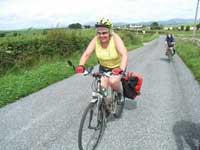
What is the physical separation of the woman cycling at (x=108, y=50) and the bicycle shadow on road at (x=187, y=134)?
148cm

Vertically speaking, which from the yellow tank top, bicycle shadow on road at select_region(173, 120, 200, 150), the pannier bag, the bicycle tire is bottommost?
bicycle shadow on road at select_region(173, 120, 200, 150)

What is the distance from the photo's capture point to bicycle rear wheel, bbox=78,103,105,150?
438 cm

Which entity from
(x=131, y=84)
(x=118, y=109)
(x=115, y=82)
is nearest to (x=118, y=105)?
(x=118, y=109)

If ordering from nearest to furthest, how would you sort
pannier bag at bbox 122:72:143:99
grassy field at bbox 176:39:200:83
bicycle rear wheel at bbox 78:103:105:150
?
bicycle rear wheel at bbox 78:103:105:150 → pannier bag at bbox 122:72:143:99 → grassy field at bbox 176:39:200:83

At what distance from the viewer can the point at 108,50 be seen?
16.4ft

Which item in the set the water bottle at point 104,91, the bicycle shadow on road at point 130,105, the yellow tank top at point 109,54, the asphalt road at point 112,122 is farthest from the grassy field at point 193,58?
the water bottle at point 104,91

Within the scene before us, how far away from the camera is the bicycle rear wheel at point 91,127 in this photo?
438 centimetres

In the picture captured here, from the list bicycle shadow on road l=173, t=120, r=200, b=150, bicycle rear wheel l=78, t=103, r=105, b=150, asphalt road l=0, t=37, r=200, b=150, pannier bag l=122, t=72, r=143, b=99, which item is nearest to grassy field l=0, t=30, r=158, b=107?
asphalt road l=0, t=37, r=200, b=150

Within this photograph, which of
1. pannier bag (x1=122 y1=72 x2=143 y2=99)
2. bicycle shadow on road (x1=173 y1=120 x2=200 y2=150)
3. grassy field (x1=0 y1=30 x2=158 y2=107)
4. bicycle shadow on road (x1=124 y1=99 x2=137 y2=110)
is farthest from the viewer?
grassy field (x1=0 y1=30 x2=158 y2=107)

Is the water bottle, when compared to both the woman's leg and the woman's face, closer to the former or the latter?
the woman's leg

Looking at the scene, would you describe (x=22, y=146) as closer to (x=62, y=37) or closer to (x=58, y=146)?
(x=58, y=146)

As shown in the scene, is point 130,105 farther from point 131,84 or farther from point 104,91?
point 104,91

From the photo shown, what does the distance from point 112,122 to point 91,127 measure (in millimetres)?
1158

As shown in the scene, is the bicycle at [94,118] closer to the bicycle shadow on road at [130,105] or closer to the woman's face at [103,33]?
the woman's face at [103,33]
